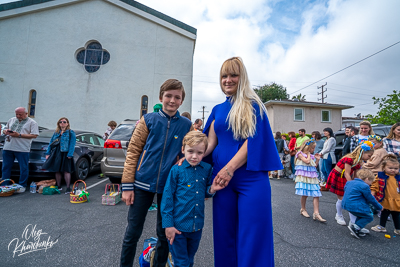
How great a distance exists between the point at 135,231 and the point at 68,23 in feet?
55.1

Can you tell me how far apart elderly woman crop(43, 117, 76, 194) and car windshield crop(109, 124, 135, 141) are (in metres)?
1.05

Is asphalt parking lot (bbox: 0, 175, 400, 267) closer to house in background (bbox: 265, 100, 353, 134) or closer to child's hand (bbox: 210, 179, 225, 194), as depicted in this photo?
child's hand (bbox: 210, 179, 225, 194)

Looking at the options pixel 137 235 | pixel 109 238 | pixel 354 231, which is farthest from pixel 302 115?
pixel 137 235

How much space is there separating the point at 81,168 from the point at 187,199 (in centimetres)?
554

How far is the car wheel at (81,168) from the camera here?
570cm

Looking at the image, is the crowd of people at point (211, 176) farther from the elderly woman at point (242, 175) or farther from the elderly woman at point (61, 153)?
the elderly woman at point (61, 153)

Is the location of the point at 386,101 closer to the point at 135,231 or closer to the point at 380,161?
the point at 380,161

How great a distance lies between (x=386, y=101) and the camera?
2355cm

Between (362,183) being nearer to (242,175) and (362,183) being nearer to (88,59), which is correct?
(242,175)

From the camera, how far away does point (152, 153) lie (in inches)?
70.2

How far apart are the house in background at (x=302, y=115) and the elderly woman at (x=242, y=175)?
22256mm

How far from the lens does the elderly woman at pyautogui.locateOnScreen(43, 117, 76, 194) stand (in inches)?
192

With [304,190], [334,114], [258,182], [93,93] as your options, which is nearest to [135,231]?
[258,182]

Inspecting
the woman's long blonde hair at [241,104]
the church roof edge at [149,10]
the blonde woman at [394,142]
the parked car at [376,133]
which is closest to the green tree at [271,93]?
the church roof edge at [149,10]
